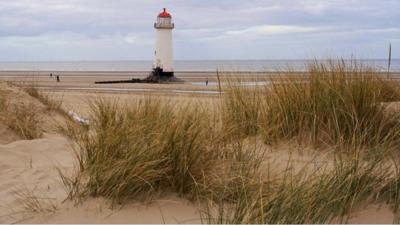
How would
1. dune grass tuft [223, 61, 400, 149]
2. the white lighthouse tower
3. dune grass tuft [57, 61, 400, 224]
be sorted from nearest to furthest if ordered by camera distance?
dune grass tuft [57, 61, 400, 224]
dune grass tuft [223, 61, 400, 149]
the white lighthouse tower

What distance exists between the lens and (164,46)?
2802cm

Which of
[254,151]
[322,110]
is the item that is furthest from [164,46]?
[254,151]

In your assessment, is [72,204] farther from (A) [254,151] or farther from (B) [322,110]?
(B) [322,110]

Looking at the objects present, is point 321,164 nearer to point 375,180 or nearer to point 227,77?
point 375,180

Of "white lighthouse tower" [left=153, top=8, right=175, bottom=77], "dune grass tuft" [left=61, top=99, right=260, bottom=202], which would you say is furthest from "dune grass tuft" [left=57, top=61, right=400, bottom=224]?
"white lighthouse tower" [left=153, top=8, right=175, bottom=77]

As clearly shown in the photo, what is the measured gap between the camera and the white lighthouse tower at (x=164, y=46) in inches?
1085

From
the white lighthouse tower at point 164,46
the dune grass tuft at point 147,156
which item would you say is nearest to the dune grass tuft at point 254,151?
the dune grass tuft at point 147,156

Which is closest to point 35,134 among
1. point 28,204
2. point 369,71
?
point 28,204

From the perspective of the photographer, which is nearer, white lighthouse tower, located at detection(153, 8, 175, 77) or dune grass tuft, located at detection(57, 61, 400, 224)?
dune grass tuft, located at detection(57, 61, 400, 224)

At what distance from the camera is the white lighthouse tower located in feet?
90.4

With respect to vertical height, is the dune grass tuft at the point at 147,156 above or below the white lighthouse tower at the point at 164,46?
below

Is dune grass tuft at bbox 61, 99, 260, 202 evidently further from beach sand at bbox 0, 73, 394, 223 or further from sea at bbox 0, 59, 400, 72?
sea at bbox 0, 59, 400, 72

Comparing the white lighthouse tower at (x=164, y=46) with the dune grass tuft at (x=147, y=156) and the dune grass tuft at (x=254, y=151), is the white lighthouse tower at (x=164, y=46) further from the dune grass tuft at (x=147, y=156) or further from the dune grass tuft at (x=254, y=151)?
the dune grass tuft at (x=147, y=156)

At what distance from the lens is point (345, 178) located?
3588 millimetres
